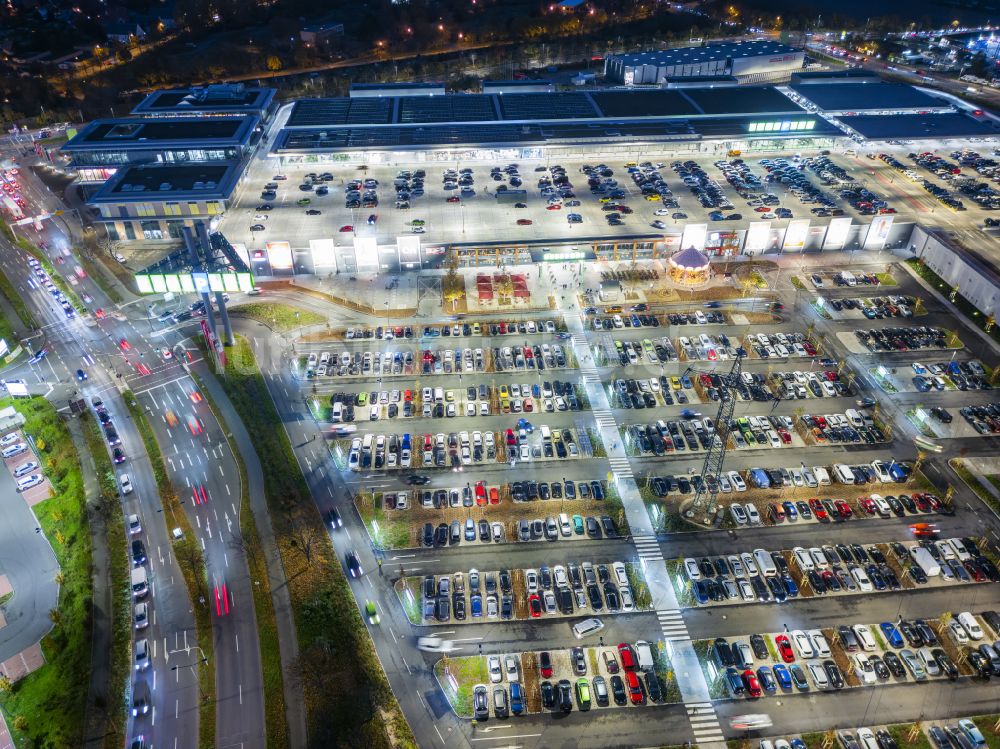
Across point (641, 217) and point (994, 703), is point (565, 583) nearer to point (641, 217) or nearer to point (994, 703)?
point (994, 703)

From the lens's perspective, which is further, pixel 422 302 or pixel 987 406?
pixel 422 302

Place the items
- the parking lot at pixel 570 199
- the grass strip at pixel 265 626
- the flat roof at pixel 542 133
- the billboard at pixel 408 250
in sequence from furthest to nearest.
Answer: the flat roof at pixel 542 133, the parking lot at pixel 570 199, the billboard at pixel 408 250, the grass strip at pixel 265 626

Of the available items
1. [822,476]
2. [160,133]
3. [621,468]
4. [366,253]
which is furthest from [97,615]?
[160,133]

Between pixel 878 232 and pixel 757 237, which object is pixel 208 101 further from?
pixel 878 232

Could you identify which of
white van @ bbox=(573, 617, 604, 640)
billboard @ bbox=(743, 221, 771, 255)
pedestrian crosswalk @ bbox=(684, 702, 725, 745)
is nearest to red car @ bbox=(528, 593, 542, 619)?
white van @ bbox=(573, 617, 604, 640)

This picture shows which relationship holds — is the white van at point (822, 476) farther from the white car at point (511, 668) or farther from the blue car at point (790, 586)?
the white car at point (511, 668)

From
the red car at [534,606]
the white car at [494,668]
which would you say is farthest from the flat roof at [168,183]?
the white car at [494,668]

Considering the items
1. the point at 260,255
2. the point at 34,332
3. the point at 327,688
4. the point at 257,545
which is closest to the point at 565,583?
the point at 327,688
